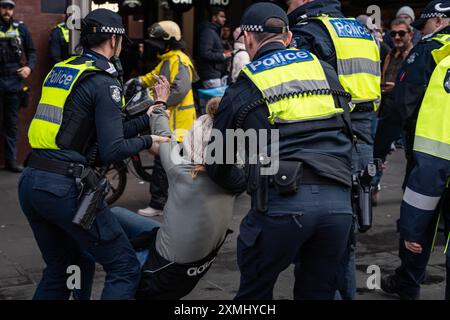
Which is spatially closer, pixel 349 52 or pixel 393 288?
pixel 349 52

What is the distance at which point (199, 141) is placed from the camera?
4602 mm

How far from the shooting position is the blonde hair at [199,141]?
4.46 m

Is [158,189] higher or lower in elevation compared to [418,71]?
lower

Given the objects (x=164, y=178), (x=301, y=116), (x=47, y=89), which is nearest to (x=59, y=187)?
(x=47, y=89)

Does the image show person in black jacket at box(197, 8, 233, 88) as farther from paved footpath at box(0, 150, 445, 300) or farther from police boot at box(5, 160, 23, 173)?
police boot at box(5, 160, 23, 173)

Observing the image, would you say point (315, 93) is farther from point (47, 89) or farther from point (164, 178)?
point (164, 178)

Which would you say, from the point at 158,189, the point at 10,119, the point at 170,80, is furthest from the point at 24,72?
the point at 158,189

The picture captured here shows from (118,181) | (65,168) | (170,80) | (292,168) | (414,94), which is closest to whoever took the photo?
(292,168)

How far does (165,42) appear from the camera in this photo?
24.9 ft

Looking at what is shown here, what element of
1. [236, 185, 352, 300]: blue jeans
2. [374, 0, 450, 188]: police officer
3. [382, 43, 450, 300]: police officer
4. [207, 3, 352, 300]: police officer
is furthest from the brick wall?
[382, 43, 450, 300]: police officer

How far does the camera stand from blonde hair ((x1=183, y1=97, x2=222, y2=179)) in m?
4.46

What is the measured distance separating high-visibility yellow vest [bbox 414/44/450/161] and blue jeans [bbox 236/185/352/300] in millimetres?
469

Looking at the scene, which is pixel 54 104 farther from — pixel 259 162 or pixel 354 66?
pixel 354 66

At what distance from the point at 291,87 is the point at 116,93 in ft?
3.35
